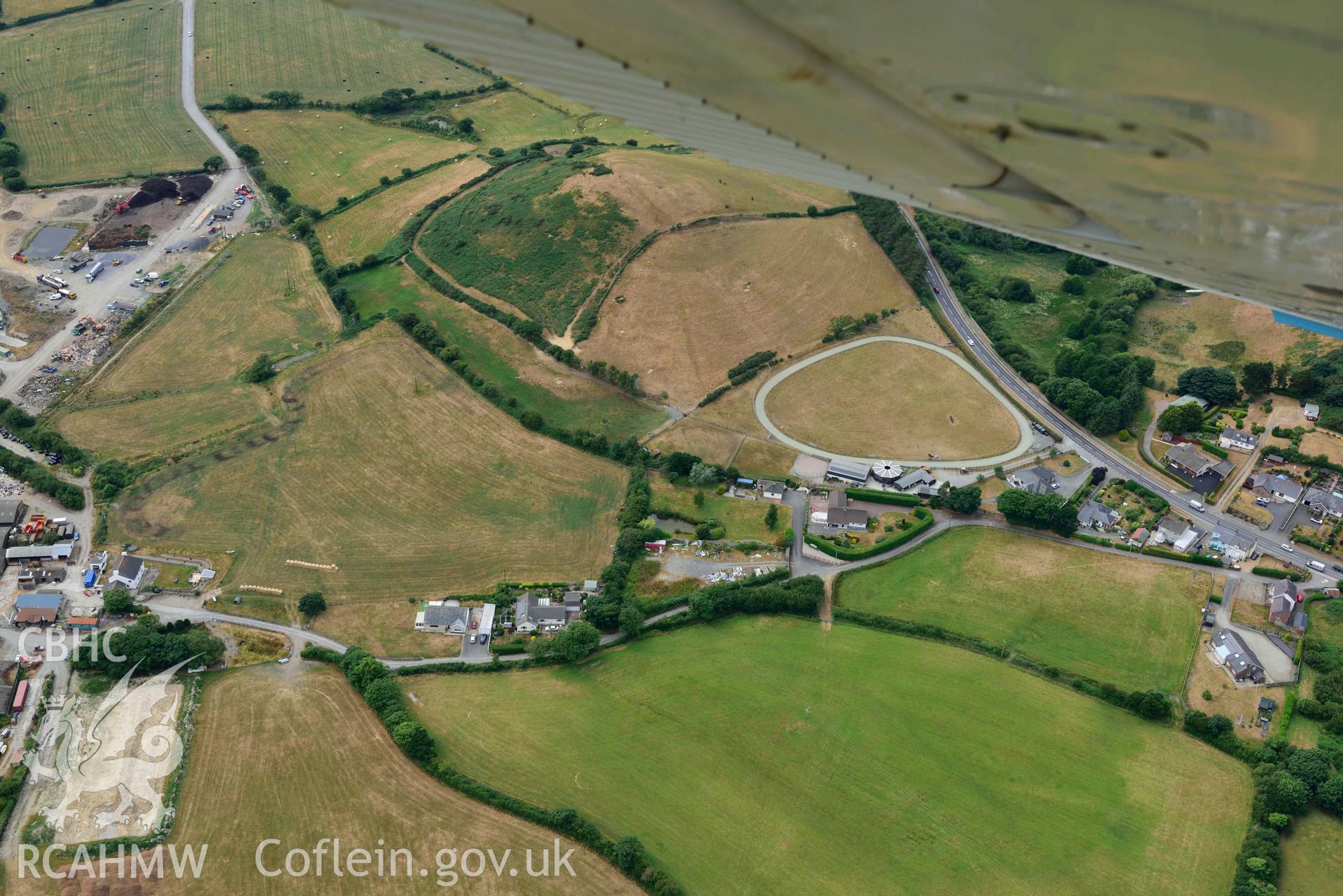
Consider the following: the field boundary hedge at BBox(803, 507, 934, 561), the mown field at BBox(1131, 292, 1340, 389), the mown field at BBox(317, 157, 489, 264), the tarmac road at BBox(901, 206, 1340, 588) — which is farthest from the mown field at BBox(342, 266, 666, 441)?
the mown field at BBox(1131, 292, 1340, 389)

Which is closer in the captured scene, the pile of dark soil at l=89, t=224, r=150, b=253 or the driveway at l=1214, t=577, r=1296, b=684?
the driveway at l=1214, t=577, r=1296, b=684

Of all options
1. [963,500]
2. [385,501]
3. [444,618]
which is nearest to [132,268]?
[385,501]

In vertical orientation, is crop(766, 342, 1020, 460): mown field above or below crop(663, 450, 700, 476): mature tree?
above

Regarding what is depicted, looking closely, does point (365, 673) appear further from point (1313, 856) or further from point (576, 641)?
point (1313, 856)

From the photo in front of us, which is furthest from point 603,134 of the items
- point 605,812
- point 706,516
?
point 605,812

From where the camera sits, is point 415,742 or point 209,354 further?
point 209,354

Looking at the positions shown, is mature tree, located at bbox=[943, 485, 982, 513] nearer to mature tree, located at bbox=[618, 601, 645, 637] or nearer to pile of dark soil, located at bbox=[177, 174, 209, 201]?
mature tree, located at bbox=[618, 601, 645, 637]

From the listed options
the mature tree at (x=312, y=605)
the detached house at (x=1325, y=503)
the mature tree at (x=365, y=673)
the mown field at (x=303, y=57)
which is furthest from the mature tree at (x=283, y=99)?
the detached house at (x=1325, y=503)
